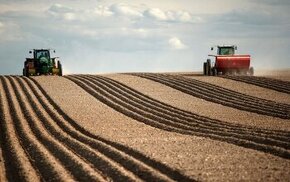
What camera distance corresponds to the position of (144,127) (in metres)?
18.3

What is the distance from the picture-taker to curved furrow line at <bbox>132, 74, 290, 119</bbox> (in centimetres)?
2147

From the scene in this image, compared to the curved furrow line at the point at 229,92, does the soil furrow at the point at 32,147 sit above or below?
below

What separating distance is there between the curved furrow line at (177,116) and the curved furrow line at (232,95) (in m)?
3.55

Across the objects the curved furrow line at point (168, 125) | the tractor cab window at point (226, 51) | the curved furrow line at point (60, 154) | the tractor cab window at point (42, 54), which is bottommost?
the curved furrow line at point (60, 154)

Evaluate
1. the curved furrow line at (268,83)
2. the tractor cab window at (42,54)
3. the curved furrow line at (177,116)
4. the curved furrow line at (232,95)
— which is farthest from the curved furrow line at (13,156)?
the tractor cab window at (42,54)

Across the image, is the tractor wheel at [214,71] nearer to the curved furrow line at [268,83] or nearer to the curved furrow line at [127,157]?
the curved furrow line at [268,83]

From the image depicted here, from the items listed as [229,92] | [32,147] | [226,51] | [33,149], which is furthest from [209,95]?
[33,149]

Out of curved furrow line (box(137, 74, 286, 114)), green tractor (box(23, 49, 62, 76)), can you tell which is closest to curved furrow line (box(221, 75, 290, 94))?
curved furrow line (box(137, 74, 286, 114))

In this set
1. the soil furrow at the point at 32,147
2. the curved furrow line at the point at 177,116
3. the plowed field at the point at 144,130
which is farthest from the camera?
the curved furrow line at the point at 177,116

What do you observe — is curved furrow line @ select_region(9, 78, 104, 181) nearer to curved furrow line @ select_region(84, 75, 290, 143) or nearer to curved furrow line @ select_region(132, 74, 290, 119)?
curved furrow line @ select_region(84, 75, 290, 143)

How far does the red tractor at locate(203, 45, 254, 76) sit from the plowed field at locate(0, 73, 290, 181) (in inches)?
151

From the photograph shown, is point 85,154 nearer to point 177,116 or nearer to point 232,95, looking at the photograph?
point 177,116

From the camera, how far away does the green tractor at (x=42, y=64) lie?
3794 centimetres

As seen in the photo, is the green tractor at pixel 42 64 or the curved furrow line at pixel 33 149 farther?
the green tractor at pixel 42 64
